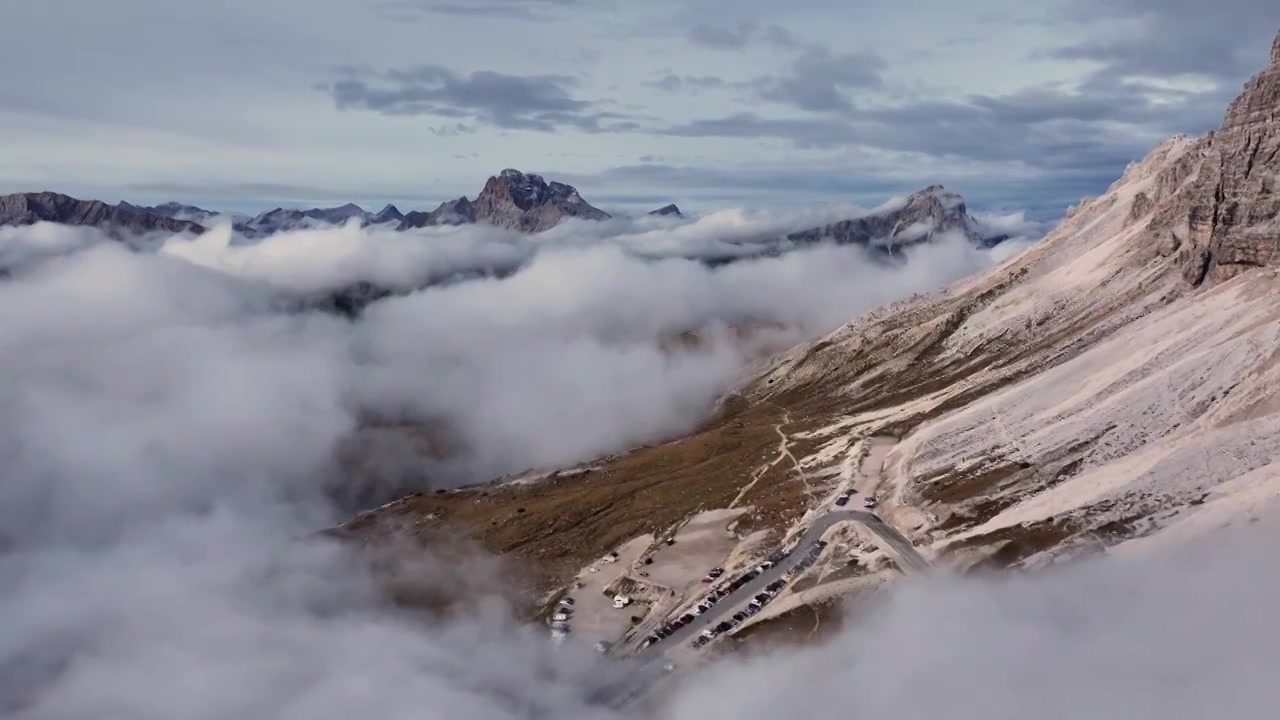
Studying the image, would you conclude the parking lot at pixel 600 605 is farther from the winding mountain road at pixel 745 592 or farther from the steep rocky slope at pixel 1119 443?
the steep rocky slope at pixel 1119 443

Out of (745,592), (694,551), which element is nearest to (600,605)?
(694,551)

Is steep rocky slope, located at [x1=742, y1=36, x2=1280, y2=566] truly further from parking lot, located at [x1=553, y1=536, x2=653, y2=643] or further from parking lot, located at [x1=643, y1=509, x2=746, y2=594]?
parking lot, located at [x1=553, y1=536, x2=653, y2=643]

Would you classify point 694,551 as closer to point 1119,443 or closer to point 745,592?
point 745,592

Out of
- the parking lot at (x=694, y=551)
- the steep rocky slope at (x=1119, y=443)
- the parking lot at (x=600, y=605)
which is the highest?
the steep rocky slope at (x=1119, y=443)

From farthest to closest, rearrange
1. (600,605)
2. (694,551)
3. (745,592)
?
(694,551)
(600,605)
(745,592)

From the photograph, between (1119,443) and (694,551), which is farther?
(694,551)

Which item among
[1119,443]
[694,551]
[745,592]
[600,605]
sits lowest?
[600,605]

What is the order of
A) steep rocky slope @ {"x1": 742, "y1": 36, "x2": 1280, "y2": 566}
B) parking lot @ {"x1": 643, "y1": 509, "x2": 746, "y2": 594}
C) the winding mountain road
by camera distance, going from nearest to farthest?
1. the winding mountain road
2. steep rocky slope @ {"x1": 742, "y1": 36, "x2": 1280, "y2": 566}
3. parking lot @ {"x1": 643, "y1": 509, "x2": 746, "y2": 594}

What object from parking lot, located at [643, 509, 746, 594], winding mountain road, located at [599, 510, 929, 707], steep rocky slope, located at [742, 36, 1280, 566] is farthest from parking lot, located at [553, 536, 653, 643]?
steep rocky slope, located at [742, 36, 1280, 566]

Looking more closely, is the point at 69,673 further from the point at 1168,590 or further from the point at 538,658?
the point at 1168,590

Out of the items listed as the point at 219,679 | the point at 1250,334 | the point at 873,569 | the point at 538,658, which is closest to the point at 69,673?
the point at 219,679

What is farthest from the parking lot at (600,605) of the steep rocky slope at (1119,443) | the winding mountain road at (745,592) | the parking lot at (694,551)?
the steep rocky slope at (1119,443)

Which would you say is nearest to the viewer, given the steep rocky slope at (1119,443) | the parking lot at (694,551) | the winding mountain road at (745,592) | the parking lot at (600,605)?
the winding mountain road at (745,592)
